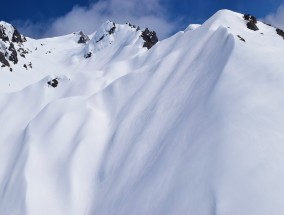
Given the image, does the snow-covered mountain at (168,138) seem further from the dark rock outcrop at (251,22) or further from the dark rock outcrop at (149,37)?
the dark rock outcrop at (149,37)

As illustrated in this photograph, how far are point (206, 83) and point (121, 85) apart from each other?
8.71 meters

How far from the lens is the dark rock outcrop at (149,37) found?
68.6 metres

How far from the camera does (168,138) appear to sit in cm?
1609

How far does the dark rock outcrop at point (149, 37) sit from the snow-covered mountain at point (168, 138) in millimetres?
38466

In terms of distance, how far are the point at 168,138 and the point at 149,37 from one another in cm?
5777

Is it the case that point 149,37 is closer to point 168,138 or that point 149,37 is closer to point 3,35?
point 3,35

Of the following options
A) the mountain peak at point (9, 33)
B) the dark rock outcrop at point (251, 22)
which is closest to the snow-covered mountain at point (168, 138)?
the dark rock outcrop at point (251, 22)

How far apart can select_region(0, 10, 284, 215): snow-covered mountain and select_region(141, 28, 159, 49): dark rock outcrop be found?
3847cm

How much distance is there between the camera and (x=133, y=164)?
16.5 metres

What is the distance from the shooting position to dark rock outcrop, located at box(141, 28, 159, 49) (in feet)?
225

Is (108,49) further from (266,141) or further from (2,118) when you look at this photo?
(266,141)

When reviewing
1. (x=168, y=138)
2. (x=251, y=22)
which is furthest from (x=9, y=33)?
(x=168, y=138)

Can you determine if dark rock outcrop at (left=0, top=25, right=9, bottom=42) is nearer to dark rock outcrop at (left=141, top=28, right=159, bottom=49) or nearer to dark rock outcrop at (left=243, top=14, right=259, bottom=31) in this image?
dark rock outcrop at (left=141, top=28, right=159, bottom=49)

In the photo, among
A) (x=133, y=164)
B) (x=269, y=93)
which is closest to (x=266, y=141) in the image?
(x=269, y=93)
